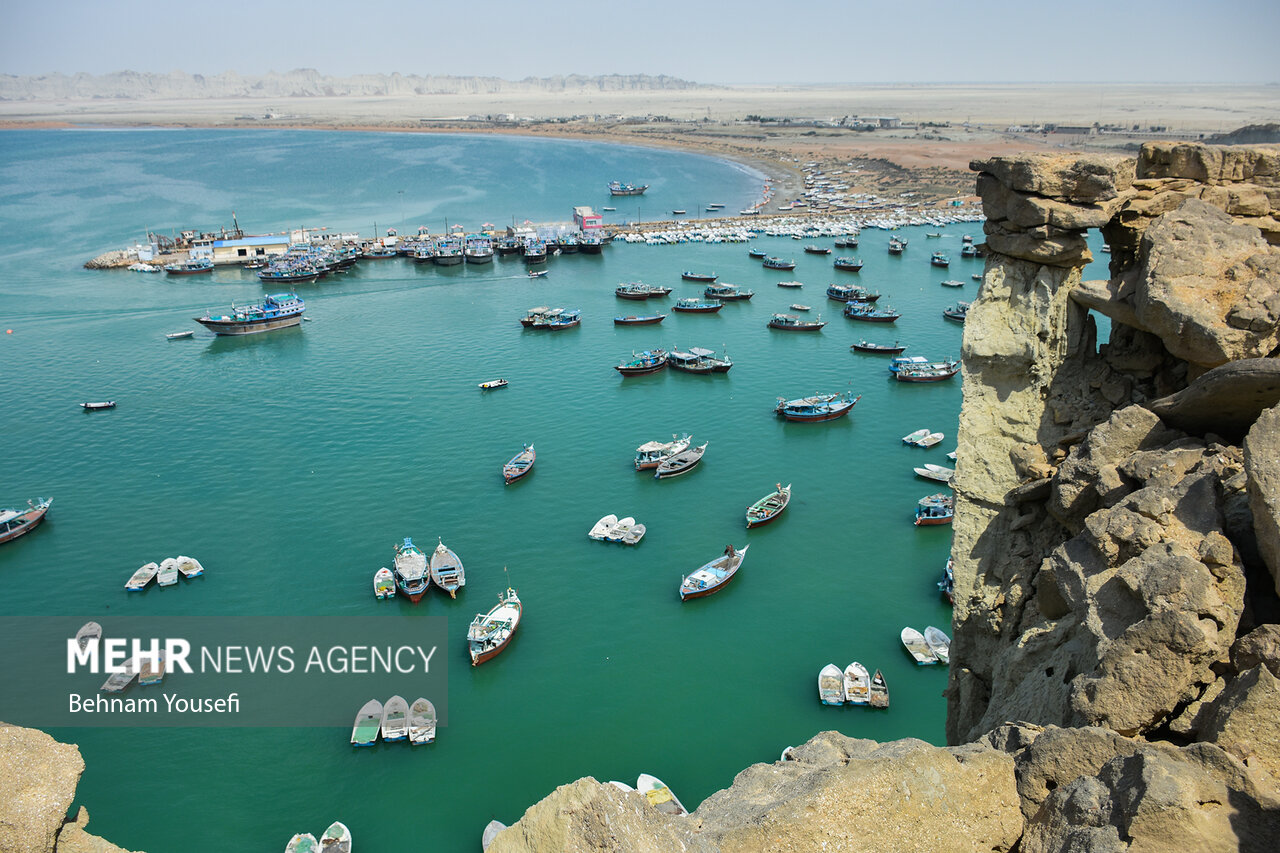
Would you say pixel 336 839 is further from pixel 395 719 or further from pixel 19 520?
pixel 19 520

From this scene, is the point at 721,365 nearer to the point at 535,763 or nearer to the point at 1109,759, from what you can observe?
the point at 535,763

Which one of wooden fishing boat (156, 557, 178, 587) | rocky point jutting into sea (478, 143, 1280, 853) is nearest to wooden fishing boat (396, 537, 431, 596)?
wooden fishing boat (156, 557, 178, 587)

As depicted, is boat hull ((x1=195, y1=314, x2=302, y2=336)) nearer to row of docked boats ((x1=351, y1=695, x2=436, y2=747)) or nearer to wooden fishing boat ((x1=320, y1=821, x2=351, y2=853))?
row of docked boats ((x1=351, y1=695, x2=436, y2=747))

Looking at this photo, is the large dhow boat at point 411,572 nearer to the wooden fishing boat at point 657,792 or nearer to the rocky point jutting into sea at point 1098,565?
the wooden fishing boat at point 657,792

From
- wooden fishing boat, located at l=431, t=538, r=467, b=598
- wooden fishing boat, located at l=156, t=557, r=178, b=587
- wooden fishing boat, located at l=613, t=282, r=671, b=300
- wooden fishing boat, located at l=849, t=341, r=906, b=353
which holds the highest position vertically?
wooden fishing boat, located at l=613, t=282, r=671, b=300

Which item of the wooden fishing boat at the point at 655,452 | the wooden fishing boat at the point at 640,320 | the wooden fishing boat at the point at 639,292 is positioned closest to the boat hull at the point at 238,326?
the wooden fishing boat at the point at 640,320

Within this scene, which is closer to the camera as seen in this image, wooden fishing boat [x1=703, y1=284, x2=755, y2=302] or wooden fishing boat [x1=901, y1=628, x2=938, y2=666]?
wooden fishing boat [x1=901, y1=628, x2=938, y2=666]
